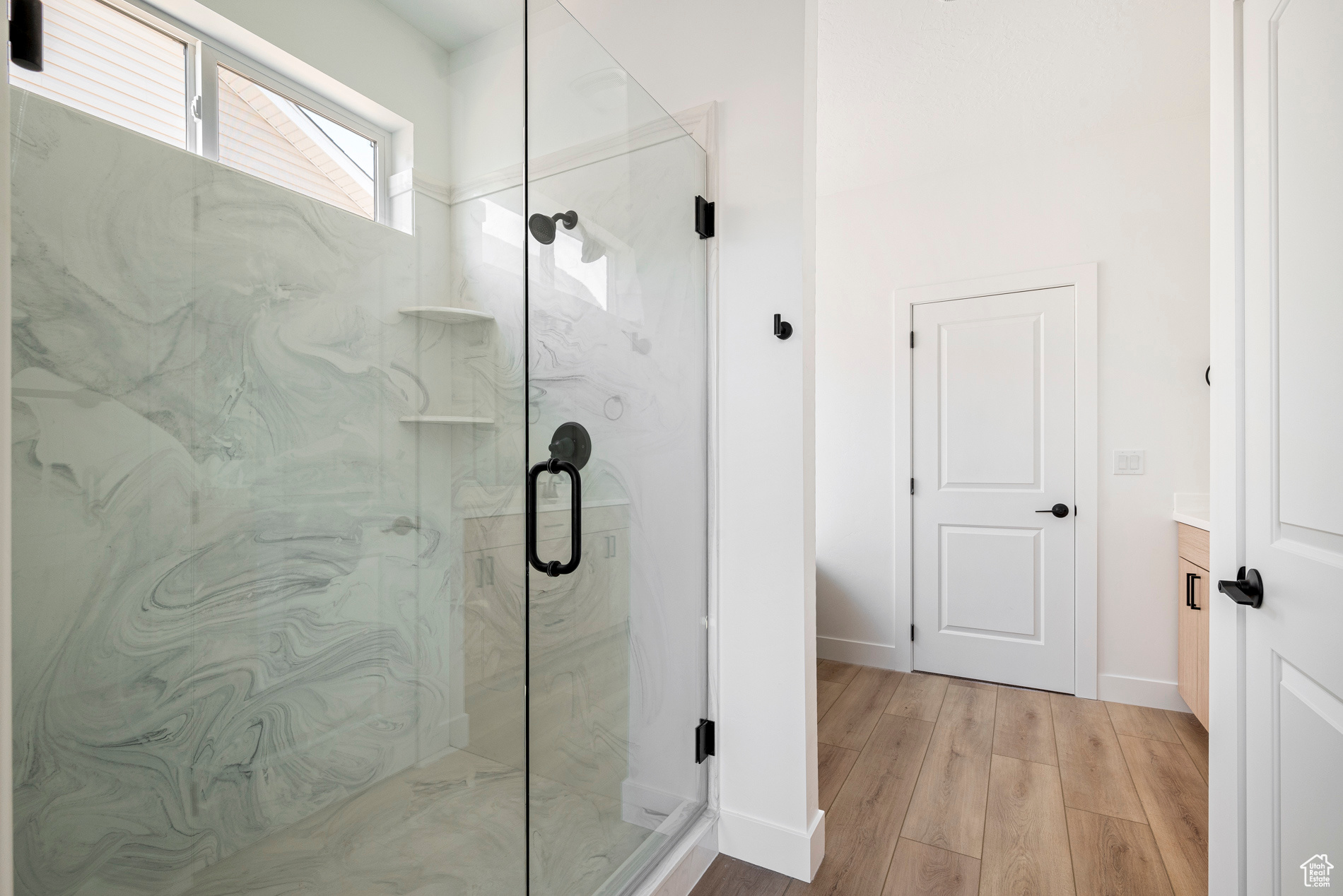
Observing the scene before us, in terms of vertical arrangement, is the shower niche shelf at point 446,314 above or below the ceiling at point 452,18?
below

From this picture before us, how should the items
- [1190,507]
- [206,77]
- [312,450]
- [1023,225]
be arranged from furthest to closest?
[1023,225]
[1190,507]
[312,450]
[206,77]

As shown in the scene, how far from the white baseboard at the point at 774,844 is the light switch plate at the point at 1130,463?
2208mm

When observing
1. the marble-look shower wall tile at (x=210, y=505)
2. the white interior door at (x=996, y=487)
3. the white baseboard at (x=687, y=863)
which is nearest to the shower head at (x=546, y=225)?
the marble-look shower wall tile at (x=210, y=505)

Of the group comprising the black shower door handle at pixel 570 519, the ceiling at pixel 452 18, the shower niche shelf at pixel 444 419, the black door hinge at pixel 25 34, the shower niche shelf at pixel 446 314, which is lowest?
the black shower door handle at pixel 570 519

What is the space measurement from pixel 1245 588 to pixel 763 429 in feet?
3.35

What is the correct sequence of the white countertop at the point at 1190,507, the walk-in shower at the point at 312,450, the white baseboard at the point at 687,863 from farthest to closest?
the white countertop at the point at 1190,507, the white baseboard at the point at 687,863, the walk-in shower at the point at 312,450

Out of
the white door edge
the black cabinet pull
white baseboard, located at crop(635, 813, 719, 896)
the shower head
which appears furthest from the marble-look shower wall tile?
the white door edge

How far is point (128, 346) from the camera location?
83 centimetres

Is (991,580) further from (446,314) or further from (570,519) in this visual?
(446,314)

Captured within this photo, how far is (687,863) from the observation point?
1.58 m

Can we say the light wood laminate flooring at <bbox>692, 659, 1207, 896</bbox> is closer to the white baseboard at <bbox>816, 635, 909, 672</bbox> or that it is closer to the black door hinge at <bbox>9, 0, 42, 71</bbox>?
the white baseboard at <bbox>816, 635, 909, 672</bbox>

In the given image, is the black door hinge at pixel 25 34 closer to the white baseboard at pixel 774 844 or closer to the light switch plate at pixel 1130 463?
the white baseboard at pixel 774 844

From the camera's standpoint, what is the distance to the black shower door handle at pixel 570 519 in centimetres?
117

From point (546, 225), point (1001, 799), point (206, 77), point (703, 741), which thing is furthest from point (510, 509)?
point (1001, 799)
